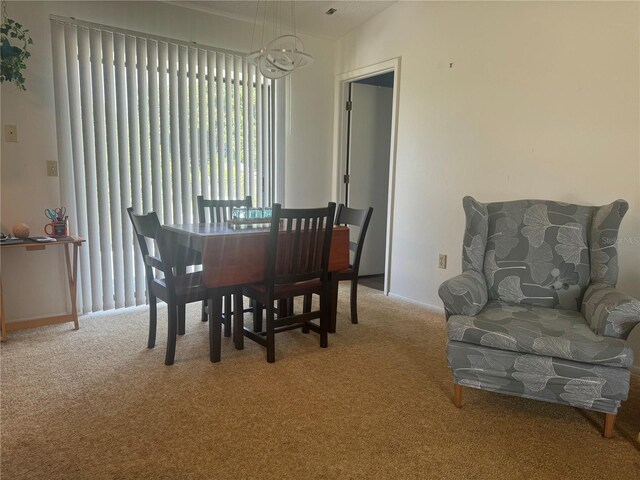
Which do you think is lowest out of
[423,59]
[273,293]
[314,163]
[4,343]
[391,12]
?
[4,343]

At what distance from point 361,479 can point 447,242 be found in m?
2.20

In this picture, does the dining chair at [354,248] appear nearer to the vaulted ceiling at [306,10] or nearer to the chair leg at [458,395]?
the chair leg at [458,395]

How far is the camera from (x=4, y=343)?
2.62m

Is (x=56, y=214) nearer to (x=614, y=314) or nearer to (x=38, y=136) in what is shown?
(x=38, y=136)

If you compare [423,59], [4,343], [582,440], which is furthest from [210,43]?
[582,440]

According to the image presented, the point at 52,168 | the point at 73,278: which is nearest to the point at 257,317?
the point at 73,278

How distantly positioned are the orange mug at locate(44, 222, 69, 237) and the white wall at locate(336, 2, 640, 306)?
103 inches

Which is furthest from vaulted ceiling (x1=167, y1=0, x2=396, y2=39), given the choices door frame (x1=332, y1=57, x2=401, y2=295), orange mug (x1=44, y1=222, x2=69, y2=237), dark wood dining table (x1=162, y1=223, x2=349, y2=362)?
dark wood dining table (x1=162, y1=223, x2=349, y2=362)

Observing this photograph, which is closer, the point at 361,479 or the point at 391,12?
the point at 361,479

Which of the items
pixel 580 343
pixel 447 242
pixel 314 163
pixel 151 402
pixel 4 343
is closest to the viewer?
pixel 580 343

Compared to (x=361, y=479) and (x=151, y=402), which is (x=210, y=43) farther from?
(x=361, y=479)

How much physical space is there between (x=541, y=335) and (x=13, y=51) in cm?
325

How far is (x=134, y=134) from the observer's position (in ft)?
10.6

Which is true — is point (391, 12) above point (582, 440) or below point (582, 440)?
above
